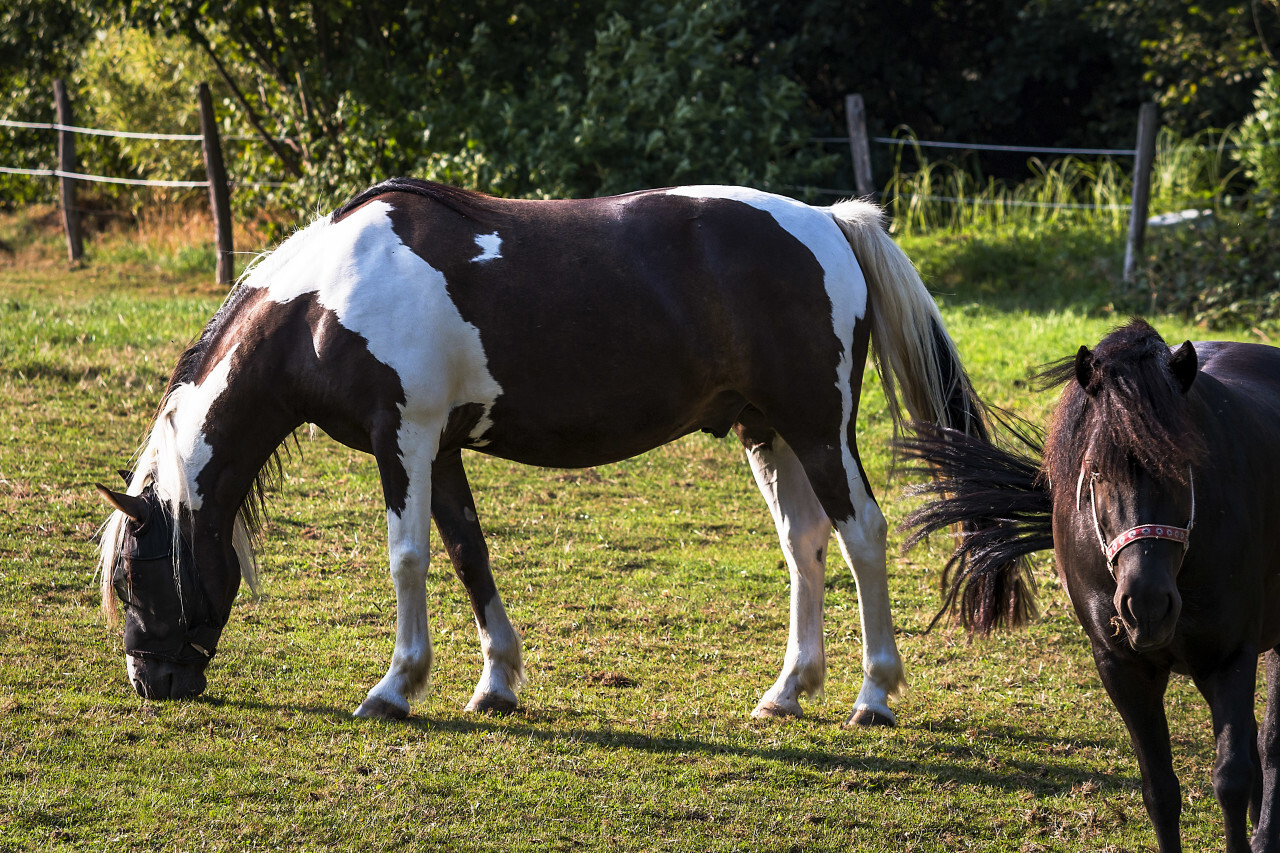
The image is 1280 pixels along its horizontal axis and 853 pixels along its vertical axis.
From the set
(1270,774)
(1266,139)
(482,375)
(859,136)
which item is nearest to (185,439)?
(482,375)

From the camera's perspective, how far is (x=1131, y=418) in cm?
285

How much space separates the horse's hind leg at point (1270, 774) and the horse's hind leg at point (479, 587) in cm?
245

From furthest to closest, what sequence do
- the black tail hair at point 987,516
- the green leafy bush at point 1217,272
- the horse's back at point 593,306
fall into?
the green leafy bush at point 1217,272, the horse's back at point 593,306, the black tail hair at point 987,516

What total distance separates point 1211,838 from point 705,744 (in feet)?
5.22

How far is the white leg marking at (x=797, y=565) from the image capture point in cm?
456

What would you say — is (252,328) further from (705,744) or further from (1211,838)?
(1211,838)

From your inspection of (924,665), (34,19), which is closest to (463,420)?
(924,665)

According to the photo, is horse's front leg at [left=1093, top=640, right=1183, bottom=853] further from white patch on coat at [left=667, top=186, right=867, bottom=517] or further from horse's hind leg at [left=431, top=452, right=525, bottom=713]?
horse's hind leg at [left=431, top=452, right=525, bottom=713]

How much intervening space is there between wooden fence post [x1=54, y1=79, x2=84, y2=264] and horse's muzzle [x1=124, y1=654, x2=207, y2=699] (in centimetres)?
1095

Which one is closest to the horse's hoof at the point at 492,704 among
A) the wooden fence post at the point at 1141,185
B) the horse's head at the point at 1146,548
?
the horse's head at the point at 1146,548

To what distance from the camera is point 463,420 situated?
4379mm

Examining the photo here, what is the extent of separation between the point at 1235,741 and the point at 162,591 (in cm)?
341

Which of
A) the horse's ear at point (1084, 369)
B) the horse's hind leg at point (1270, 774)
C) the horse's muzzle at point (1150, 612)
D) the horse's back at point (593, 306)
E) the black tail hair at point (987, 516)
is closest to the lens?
the horse's muzzle at point (1150, 612)

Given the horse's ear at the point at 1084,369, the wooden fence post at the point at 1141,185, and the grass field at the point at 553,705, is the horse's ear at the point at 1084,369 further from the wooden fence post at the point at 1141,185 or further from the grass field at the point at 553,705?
the wooden fence post at the point at 1141,185
